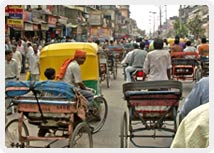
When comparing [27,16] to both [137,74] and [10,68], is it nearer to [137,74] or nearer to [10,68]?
[137,74]

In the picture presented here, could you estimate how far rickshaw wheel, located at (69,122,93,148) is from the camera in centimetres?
545

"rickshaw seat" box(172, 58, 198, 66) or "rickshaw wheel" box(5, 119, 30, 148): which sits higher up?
"rickshaw seat" box(172, 58, 198, 66)

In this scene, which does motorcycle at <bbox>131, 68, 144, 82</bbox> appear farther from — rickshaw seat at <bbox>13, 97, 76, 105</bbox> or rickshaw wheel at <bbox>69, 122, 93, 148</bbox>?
rickshaw seat at <bbox>13, 97, 76, 105</bbox>

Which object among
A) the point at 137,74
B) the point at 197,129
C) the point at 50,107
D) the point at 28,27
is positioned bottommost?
the point at 137,74

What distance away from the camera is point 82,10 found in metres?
55.3

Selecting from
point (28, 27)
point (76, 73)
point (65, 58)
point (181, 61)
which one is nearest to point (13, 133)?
point (76, 73)

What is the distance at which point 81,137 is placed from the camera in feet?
19.7

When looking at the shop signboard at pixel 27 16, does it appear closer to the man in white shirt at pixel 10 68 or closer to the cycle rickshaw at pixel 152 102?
the man in white shirt at pixel 10 68

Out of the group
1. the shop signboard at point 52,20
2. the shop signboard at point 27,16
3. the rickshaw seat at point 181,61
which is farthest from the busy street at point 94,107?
the shop signboard at point 52,20

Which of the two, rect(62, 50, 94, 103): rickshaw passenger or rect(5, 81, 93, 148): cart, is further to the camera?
rect(62, 50, 94, 103): rickshaw passenger

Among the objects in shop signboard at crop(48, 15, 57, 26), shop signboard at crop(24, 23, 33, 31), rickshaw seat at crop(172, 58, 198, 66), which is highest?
shop signboard at crop(48, 15, 57, 26)

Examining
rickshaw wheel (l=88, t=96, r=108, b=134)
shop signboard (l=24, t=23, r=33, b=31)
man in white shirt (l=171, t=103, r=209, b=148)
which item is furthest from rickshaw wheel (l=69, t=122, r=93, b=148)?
shop signboard (l=24, t=23, r=33, b=31)

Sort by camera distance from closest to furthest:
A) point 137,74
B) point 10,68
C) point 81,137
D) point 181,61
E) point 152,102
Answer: point 152,102 → point 81,137 → point 10,68 → point 137,74 → point 181,61

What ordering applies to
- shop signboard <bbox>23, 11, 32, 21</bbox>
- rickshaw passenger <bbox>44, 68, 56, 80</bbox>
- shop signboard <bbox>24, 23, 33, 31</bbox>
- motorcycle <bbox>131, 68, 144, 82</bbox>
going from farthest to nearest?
shop signboard <bbox>24, 23, 33, 31</bbox>, shop signboard <bbox>23, 11, 32, 21</bbox>, motorcycle <bbox>131, 68, 144, 82</bbox>, rickshaw passenger <bbox>44, 68, 56, 80</bbox>
